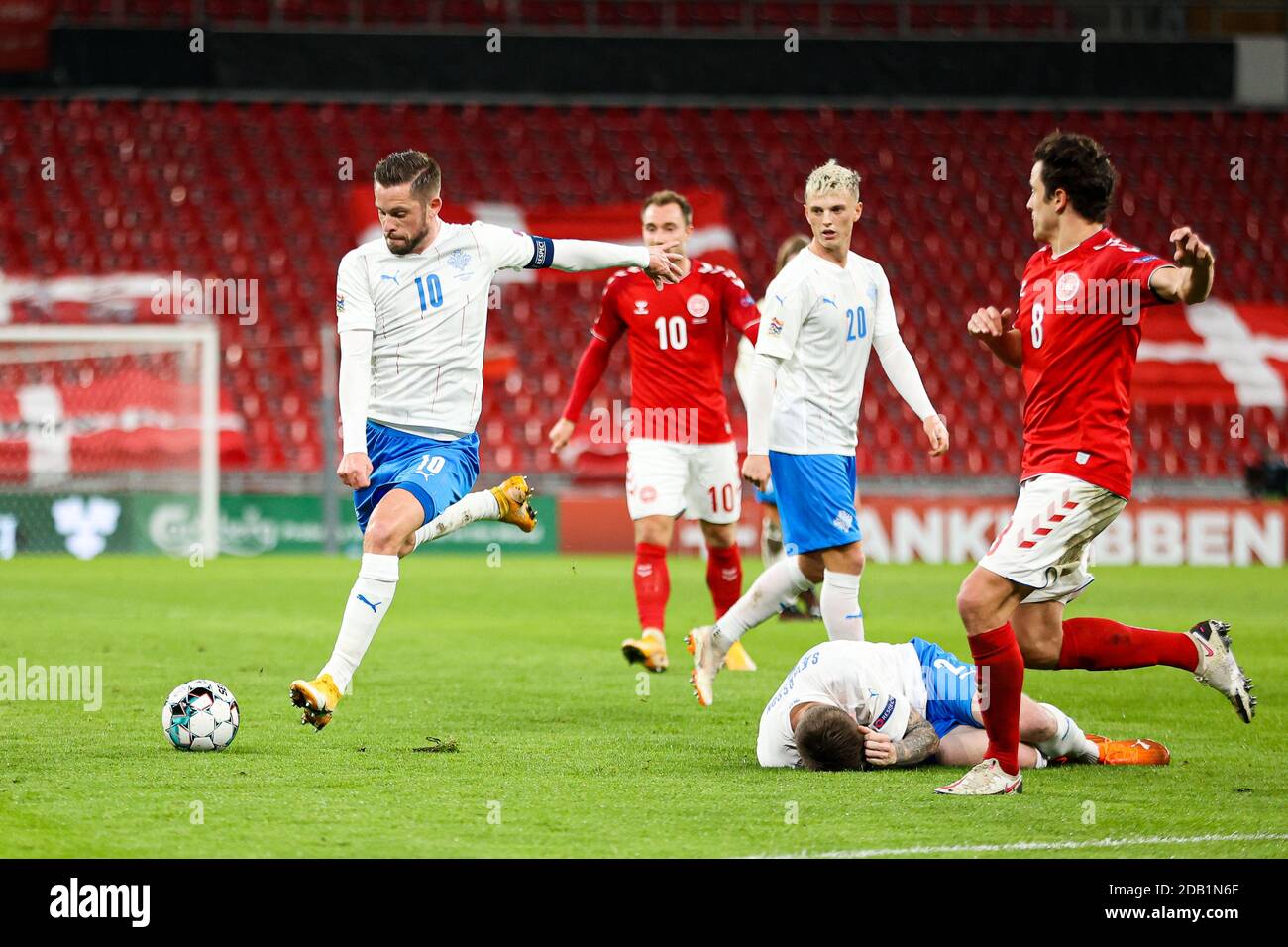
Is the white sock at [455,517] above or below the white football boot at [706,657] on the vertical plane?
above

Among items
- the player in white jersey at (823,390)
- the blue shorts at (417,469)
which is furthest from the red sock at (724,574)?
the blue shorts at (417,469)

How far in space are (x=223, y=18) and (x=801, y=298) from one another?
1752cm

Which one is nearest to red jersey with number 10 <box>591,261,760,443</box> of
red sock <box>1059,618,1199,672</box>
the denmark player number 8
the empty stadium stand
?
the denmark player number 8

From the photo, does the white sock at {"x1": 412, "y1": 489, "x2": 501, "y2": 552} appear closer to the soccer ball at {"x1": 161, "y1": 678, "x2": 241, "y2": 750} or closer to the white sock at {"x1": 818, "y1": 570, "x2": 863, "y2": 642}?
the soccer ball at {"x1": 161, "y1": 678, "x2": 241, "y2": 750}

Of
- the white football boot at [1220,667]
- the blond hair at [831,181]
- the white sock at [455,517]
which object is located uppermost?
the blond hair at [831,181]

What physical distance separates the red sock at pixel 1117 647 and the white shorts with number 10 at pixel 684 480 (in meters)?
3.14

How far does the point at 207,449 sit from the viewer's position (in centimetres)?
1777

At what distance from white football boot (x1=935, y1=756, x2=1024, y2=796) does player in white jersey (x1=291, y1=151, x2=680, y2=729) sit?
7.35 ft

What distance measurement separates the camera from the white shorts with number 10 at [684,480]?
8938 mm

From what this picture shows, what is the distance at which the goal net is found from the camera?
1781 centimetres

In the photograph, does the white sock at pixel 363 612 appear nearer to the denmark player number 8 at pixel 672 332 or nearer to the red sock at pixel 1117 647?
the red sock at pixel 1117 647

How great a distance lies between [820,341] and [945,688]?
1897 millimetres

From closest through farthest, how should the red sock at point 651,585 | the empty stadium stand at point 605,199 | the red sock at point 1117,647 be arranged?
the red sock at point 1117,647
the red sock at point 651,585
the empty stadium stand at point 605,199
